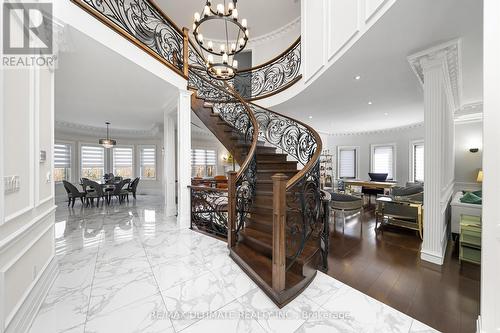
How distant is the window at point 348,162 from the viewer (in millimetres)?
10008

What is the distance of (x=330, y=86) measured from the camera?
13.7 ft

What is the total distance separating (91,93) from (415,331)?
261 inches

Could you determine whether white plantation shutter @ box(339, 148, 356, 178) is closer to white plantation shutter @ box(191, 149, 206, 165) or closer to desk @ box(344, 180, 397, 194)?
desk @ box(344, 180, 397, 194)

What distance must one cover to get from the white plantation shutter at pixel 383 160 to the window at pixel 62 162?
45.0 feet

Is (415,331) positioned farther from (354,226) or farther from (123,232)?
(123,232)

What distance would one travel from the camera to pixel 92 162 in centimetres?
902

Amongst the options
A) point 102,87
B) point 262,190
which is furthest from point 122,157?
point 262,190

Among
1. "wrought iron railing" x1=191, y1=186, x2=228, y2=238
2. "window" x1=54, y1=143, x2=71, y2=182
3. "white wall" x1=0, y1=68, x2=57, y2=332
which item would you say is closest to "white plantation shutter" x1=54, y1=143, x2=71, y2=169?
"window" x1=54, y1=143, x2=71, y2=182

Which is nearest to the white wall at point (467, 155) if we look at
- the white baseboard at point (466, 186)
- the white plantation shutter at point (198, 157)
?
the white baseboard at point (466, 186)

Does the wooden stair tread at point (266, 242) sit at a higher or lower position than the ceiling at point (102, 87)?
lower

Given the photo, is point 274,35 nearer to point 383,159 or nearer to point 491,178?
point 383,159

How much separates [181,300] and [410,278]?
270 cm

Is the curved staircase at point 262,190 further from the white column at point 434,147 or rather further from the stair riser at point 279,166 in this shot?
the white column at point 434,147

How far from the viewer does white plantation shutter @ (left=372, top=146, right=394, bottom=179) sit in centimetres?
902
